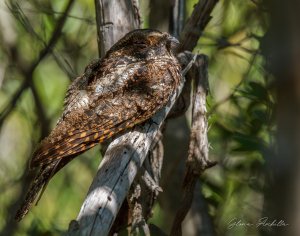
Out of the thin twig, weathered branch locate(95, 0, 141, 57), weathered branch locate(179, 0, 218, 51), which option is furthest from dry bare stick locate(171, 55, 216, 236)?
the thin twig

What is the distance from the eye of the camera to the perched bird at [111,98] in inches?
119

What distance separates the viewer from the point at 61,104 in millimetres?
4773

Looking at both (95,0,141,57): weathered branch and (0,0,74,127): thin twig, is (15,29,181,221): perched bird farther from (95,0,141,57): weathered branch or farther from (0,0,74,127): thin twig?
(0,0,74,127): thin twig

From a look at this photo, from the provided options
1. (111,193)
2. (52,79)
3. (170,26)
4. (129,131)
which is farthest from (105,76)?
(52,79)

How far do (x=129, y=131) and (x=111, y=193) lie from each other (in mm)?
916

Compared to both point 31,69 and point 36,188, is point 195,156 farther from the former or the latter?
point 31,69

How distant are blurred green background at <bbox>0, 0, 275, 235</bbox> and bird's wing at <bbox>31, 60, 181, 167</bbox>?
1.64 ft

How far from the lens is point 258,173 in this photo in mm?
3781

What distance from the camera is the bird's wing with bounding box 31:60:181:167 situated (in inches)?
121

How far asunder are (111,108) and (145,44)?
0.61 metres

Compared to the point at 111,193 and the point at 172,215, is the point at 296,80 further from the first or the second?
the point at 172,215

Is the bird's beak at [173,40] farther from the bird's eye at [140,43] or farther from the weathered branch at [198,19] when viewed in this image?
the bird's eye at [140,43]

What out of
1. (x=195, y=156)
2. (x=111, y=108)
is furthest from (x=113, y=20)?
(x=195, y=156)

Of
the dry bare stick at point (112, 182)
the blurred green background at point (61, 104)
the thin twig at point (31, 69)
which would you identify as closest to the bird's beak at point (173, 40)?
the blurred green background at point (61, 104)
